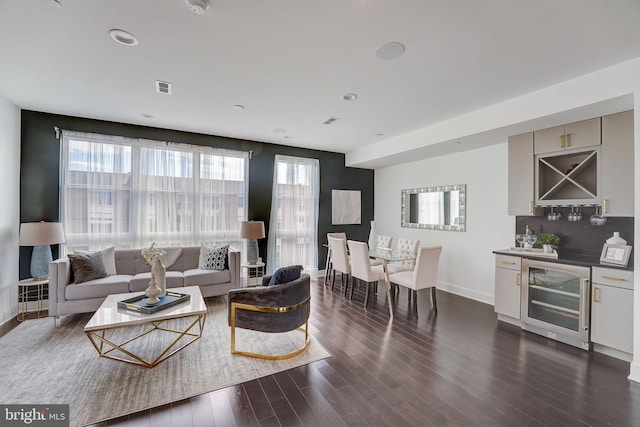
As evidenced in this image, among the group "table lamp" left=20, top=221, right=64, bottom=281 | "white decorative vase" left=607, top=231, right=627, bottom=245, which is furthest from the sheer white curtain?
"white decorative vase" left=607, top=231, right=627, bottom=245

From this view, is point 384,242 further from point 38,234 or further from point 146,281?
point 38,234

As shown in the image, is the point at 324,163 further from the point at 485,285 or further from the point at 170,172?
the point at 485,285

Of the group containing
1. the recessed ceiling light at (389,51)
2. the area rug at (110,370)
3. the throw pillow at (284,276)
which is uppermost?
the recessed ceiling light at (389,51)

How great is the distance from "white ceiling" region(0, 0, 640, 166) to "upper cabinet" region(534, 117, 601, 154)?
730 mm

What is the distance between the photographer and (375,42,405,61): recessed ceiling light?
2289 mm

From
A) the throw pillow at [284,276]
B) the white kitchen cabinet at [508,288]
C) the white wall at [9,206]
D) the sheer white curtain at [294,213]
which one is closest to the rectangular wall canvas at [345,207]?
the sheer white curtain at [294,213]

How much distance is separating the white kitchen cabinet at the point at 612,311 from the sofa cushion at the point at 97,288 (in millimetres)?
5578

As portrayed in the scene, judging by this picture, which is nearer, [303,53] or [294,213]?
[303,53]

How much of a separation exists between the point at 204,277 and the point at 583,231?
17.1ft

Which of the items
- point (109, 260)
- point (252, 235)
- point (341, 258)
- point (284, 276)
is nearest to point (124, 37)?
point (284, 276)

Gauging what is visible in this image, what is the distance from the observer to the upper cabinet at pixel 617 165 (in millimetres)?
2822

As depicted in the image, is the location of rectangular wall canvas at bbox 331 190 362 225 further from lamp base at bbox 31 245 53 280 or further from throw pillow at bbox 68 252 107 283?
lamp base at bbox 31 245 53 280

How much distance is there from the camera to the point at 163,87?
3.15 meters

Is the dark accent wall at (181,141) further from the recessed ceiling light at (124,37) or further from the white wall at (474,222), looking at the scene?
the recessed ceiling light at (124,37)
